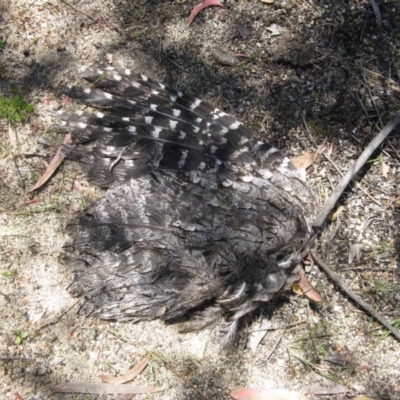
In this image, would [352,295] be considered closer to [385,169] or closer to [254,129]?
[385,169]

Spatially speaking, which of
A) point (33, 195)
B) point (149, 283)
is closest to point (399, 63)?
point (149, 283)

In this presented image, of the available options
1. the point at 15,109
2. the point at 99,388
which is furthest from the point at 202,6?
the point at 99,388

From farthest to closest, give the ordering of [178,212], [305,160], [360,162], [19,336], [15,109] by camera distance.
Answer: [15,109] → [305,160] → [19,336] → [360,162] → [178,212]

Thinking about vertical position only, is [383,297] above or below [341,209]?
below

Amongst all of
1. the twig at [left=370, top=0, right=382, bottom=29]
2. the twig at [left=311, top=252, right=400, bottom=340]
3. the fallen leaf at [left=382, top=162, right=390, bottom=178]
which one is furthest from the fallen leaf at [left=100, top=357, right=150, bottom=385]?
the twig at [left=370, top=0, right=382, bottom=29]

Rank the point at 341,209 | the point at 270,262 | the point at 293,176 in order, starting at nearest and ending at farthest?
the point at 270,262
the point at 293,176
the point at 341,209

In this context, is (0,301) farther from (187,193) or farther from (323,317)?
(323,317)

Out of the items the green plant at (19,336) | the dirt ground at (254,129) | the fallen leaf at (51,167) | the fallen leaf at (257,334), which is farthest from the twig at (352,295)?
the green plant at (19,336)
